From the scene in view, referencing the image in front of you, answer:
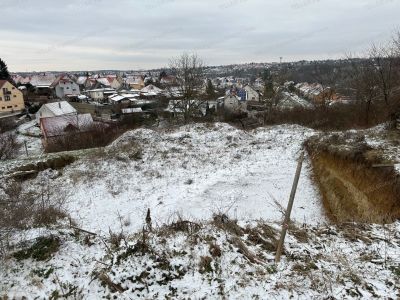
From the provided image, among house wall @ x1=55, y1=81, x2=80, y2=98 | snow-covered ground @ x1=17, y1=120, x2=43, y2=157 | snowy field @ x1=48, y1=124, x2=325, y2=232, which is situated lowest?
snow-covered ground @ x1=17, y1=120, x2=43, y2=157

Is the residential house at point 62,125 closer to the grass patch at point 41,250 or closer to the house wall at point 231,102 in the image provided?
the grass patch at point 41,250

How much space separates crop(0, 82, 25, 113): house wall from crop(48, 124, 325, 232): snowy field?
38125 mm

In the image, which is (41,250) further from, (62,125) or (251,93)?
(251,93)

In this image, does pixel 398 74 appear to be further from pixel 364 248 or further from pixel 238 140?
pixel 364 248

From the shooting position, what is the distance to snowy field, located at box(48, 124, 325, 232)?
9.32 metres

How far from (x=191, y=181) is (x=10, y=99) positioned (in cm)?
4601

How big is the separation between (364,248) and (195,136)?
12.6m

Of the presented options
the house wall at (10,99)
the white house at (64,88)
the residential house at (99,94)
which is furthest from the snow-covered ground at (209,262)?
the white house at (64,88)

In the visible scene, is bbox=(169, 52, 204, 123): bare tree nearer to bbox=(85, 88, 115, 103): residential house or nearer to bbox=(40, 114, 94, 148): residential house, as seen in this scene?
bbox=(40, 114, 94, 148): residential house

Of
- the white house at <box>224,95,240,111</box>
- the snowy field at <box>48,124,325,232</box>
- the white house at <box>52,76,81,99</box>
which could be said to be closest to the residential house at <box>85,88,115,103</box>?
the white house at <box>52,76,81,99</box>

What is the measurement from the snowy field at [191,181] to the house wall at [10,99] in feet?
125

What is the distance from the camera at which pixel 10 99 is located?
45.1m

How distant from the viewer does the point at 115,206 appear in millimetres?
10039

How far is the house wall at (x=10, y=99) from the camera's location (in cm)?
4369
